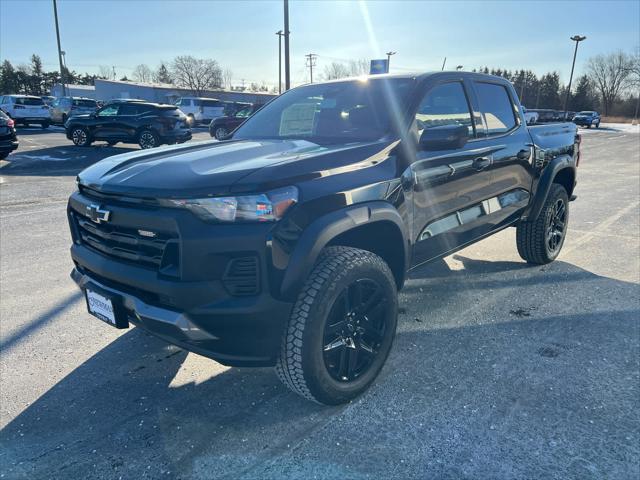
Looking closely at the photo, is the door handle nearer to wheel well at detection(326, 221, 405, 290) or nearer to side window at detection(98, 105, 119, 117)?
wheel well at detection(326, 221, 405, 290)

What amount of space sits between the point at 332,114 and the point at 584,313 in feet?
8.42

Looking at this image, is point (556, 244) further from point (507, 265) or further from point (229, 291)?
point (229, 291)

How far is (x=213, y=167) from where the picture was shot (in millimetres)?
2412

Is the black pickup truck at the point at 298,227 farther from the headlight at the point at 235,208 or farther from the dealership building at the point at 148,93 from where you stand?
the dealership building at the point at 148,93

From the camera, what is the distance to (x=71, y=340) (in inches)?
132

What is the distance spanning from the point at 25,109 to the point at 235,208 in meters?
29.2

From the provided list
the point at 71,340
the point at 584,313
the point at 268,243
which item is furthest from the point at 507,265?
the point at 71,340

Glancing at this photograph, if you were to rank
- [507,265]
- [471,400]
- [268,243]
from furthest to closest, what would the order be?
[507,265]
[471,400]
[268,243]

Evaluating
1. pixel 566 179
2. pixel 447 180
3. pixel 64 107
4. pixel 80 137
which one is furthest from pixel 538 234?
pixel 64 107

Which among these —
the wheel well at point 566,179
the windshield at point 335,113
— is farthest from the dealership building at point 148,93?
the windshield at point 335,113

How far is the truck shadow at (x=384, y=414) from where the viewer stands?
7.14 ft

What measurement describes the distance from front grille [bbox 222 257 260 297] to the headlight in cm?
19

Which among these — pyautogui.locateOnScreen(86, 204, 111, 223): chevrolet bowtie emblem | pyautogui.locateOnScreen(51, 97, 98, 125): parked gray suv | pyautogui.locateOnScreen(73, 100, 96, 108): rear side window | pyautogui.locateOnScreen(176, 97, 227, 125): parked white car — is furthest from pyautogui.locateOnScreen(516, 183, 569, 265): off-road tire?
pyautogui.locateOnScreen(73, 100, 96, 108): rear side window

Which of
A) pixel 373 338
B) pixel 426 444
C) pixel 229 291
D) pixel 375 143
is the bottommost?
pixel 426 444
